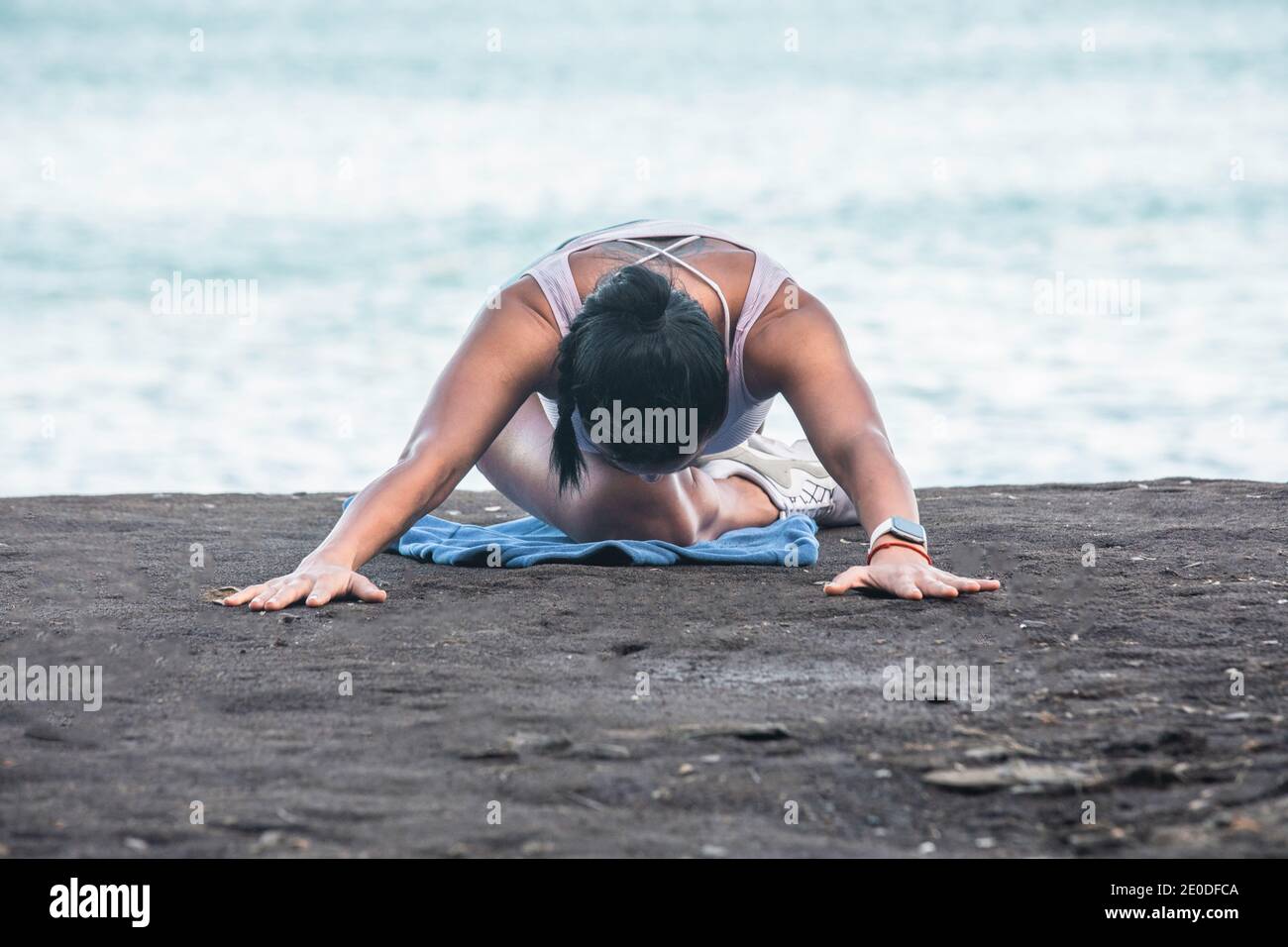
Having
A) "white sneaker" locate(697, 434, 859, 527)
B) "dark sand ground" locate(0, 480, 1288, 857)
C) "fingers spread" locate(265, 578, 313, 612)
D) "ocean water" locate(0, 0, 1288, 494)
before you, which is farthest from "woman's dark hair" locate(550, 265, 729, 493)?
"ocean water" locate(0, 0, 1288, 494)

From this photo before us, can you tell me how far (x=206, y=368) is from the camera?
9188 millimetres

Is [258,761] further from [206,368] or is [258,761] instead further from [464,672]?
[206,368]

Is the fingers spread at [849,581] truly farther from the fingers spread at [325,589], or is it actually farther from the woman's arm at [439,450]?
the fingers spread at [325,589]

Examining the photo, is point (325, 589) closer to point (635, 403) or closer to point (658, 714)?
point (635, 403)

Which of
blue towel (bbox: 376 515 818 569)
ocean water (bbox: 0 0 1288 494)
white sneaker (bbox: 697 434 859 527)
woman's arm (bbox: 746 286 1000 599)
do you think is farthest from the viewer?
ocean water (bbox: 0 0 1288 494)

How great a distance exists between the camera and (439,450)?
3287 mm

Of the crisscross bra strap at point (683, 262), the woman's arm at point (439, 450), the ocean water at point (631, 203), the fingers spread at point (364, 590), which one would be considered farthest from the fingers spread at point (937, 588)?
the ocean water at point (631, 203)

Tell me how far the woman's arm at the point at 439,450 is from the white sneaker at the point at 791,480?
949 mm

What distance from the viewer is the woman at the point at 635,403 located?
10.5ft

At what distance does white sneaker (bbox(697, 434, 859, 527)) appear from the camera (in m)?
4.23

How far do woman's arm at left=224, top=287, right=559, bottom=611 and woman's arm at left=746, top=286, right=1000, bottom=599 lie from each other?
52cm

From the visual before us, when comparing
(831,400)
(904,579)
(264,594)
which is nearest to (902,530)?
(904,579)

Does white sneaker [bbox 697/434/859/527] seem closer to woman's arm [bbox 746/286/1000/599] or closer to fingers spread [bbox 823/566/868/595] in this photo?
woman's arm [bbox 746/286/1000/599]
